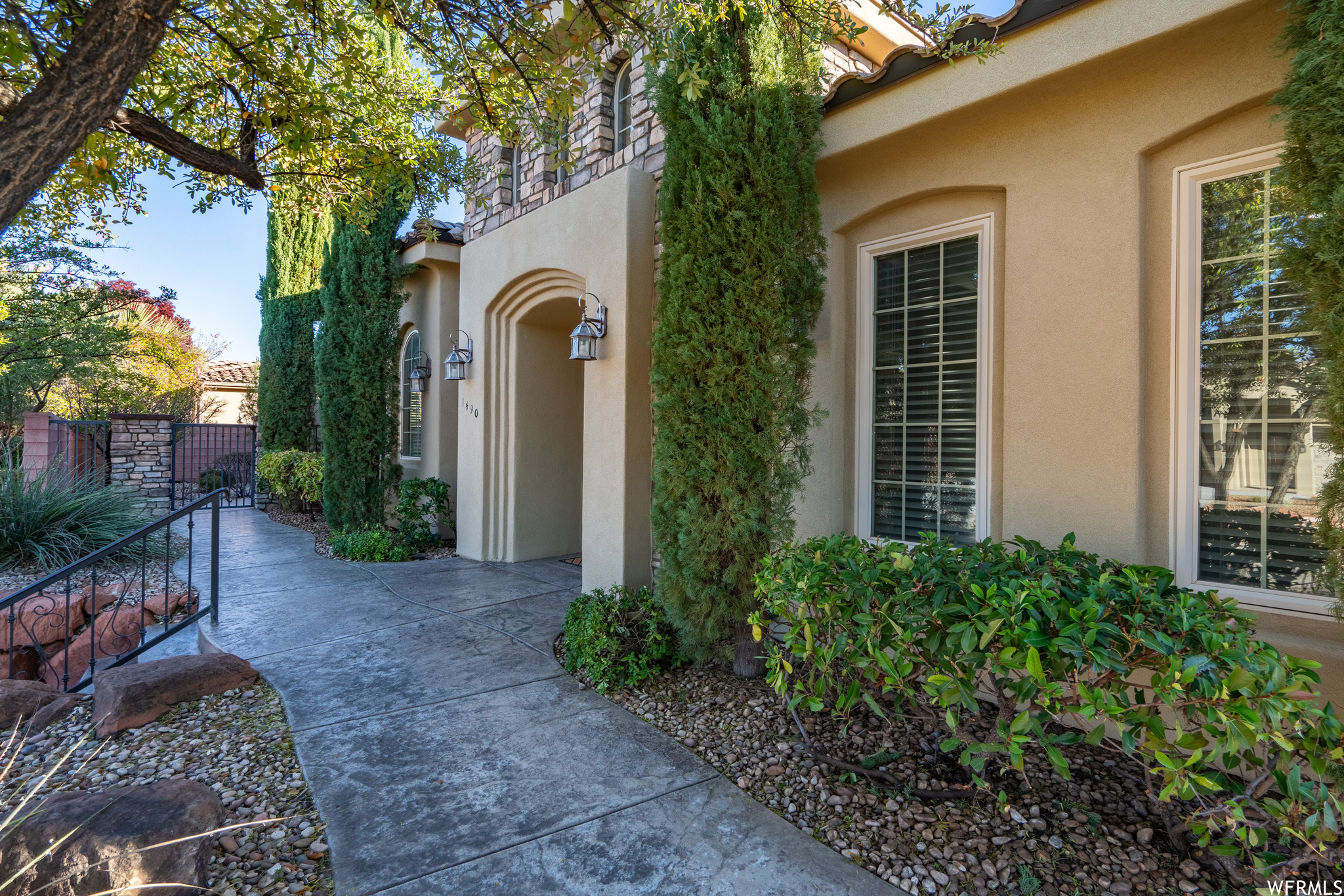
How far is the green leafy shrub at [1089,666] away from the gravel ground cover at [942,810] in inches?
7.3

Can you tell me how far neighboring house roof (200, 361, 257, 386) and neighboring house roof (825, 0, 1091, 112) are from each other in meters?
21.0

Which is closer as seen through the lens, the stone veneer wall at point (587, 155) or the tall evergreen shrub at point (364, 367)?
the stone veneer wall at point (587, 155)

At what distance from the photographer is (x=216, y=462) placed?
52.6ft

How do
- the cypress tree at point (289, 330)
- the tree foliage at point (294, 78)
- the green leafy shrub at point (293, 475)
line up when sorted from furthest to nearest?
the cypress tree at point (289, 330)
the green leafy shrub at point (293, 475)
the tree foliage at point (294, 78)

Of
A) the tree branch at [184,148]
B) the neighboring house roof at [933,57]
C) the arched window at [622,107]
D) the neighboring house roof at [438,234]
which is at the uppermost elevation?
the arched window at [622,107]

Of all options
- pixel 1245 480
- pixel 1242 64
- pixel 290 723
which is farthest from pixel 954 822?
pixel 1242 64

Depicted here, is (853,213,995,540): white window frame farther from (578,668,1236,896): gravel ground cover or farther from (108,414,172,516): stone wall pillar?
(108,414,172,516): stone wall pillar

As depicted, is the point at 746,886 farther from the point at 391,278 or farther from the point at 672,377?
the point at 391,278

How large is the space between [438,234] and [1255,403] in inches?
337

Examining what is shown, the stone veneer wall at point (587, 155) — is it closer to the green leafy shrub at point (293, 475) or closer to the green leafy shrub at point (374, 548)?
the green leafy shrub at point (374, 548)

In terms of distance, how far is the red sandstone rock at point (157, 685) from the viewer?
361 cm

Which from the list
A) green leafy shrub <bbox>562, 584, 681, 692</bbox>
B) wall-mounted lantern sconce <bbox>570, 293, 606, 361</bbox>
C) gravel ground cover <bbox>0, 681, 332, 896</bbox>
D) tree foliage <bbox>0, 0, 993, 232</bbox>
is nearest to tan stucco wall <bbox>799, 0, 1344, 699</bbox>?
tree foliage <bbox>0, 0, 993, 232</bbox>

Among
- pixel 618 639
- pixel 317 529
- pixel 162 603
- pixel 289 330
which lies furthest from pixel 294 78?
pixel 289 330

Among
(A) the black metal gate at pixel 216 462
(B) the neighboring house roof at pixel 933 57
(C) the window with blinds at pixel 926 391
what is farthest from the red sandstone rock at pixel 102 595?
(B) the neighboring house roof at pixel 933 57
